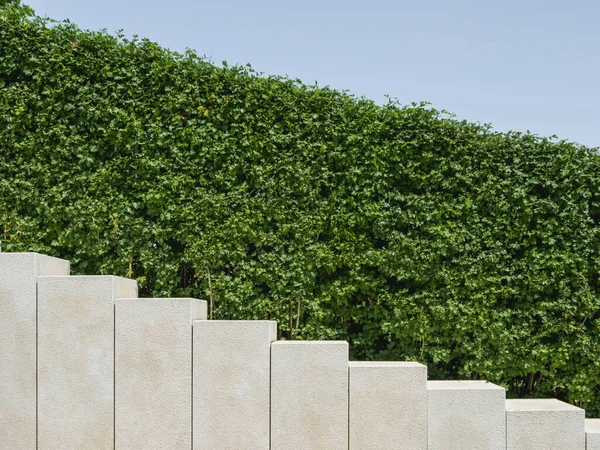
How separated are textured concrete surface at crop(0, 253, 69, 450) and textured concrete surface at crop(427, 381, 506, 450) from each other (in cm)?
331

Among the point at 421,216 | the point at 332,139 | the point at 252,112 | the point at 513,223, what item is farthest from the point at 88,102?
the point at 513,223

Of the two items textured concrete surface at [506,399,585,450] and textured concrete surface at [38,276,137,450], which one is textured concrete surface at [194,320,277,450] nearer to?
textured concrete surface at [38,276,137,450]

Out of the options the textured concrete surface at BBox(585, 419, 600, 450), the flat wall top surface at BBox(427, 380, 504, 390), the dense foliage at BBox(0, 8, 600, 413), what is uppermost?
the dense foliage at BBox(0, 8, 600, 413)

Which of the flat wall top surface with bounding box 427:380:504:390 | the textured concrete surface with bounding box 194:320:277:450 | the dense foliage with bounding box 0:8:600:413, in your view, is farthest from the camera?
the dense foliage with bounding box 0:8:600:413

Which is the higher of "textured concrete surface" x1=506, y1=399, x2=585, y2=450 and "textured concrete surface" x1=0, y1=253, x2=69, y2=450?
"textured concrete surface" x1=0, y1=253, x2=69, y2=450

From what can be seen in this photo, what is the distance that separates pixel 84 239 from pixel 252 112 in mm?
2081

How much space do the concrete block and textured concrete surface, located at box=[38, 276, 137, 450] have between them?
0.10 meters

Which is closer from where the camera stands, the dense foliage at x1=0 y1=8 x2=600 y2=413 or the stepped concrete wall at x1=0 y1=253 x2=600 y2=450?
the stepped concrete wall at x1=0 y1=253 x2=600 y2=450

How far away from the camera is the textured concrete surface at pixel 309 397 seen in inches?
157

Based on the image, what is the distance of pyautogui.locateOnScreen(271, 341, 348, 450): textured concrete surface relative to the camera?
3.99m

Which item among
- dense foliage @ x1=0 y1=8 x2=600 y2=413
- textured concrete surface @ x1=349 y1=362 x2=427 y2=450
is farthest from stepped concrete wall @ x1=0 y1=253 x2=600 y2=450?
dense foliage @ x1=0 y1=8 x2=600 y2=413

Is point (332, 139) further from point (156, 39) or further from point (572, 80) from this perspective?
point (572, 80)

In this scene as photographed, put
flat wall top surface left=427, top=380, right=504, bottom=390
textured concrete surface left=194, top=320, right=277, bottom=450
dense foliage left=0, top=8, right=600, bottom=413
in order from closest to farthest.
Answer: textured concrete surface left=194, top=320, right=277, bottom=450 < flat wall top surface left=427, top=380, right=504, bottom=390 < dense foliage left=0, top=8, right=600, bottom=413

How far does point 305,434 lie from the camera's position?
3988mm
